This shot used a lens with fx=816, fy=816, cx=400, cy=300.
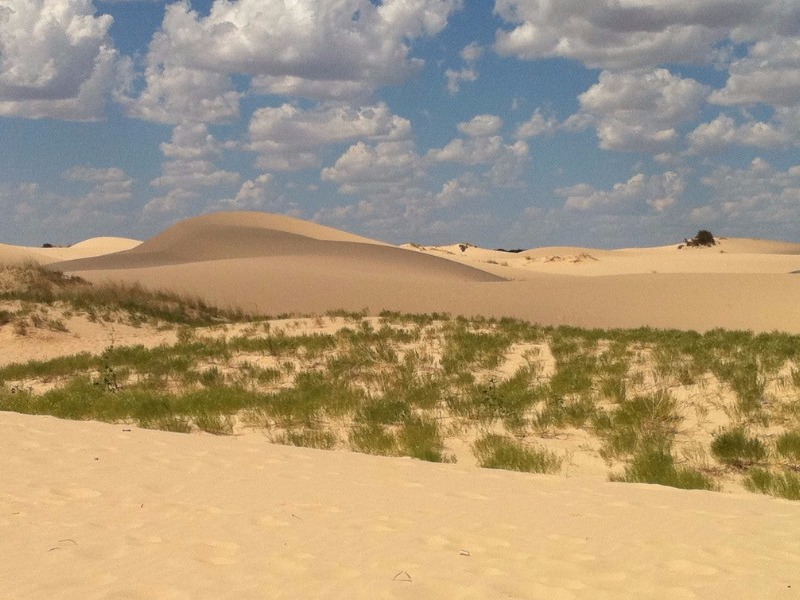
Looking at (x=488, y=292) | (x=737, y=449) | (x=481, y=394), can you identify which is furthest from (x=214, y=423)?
(x=488, y=292)

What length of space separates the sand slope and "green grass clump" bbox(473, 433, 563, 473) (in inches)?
16.8

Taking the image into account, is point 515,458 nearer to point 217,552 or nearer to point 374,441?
point 374,441

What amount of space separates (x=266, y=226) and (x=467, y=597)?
245 feet

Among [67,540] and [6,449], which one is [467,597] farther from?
[6,449]

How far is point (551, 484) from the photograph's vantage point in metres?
7.14

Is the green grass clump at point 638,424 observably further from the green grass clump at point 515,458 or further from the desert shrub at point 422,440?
the desert shrub at point 422,440

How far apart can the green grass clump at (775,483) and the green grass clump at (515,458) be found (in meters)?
1.73

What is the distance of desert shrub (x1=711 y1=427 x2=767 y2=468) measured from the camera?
8300 mm

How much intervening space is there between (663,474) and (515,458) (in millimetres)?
1423

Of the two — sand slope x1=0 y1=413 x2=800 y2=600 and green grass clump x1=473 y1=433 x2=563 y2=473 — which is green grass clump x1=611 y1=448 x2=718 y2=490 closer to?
sand slope x1=0 y1=413 x2=800 y2=600

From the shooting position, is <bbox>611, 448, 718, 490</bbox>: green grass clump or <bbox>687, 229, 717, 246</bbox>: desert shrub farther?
<bbox>687, 229, 717, 246</bbox>: desert shrub

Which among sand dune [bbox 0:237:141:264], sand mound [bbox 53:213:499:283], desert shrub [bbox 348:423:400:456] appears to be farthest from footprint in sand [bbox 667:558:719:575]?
sand dune [bbox 0:237:141:264]

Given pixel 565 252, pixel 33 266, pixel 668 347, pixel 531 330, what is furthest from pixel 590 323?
pixel 565 252

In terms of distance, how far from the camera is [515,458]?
812cm
